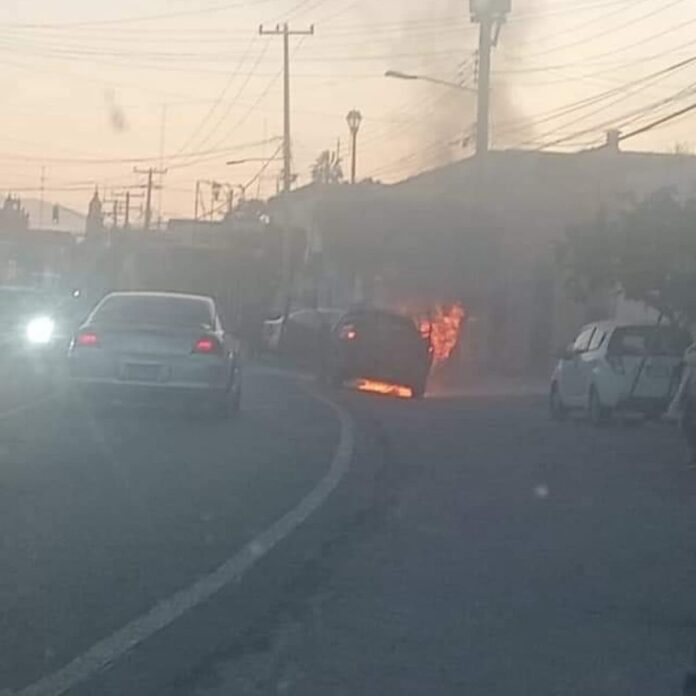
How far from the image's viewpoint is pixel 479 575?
42.2 ft

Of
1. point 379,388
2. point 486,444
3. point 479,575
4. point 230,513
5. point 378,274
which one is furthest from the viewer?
point 378,274

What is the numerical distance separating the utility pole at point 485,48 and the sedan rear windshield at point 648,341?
552 inches

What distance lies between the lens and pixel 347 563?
1312 centimetres

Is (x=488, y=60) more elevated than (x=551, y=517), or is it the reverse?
(x=488, y=60)

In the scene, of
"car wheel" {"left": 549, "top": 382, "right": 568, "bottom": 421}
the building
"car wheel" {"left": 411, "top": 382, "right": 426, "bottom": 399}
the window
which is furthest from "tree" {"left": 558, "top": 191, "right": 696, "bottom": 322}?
the building

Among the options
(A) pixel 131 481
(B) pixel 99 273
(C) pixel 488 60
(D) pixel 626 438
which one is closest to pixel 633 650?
(A) pixel 131 481

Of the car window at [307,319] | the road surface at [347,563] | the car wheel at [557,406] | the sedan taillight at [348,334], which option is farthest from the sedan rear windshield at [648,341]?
the car window at [307,319]

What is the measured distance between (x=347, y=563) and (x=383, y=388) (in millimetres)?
25618

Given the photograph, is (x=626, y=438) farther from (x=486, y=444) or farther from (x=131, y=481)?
(x=131, y=481)

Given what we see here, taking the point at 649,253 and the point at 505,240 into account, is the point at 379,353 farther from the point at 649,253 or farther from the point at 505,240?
the point at 505,240

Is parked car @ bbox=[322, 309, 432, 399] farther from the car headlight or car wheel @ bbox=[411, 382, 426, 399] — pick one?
the car headlight

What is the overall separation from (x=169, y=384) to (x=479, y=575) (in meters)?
11.9

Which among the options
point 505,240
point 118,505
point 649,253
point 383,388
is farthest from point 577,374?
point 505,240

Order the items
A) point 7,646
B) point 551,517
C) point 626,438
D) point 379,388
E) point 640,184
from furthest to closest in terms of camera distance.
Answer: point 640,184, point 379,388, point 626,438, point 551,517, point 7,646
